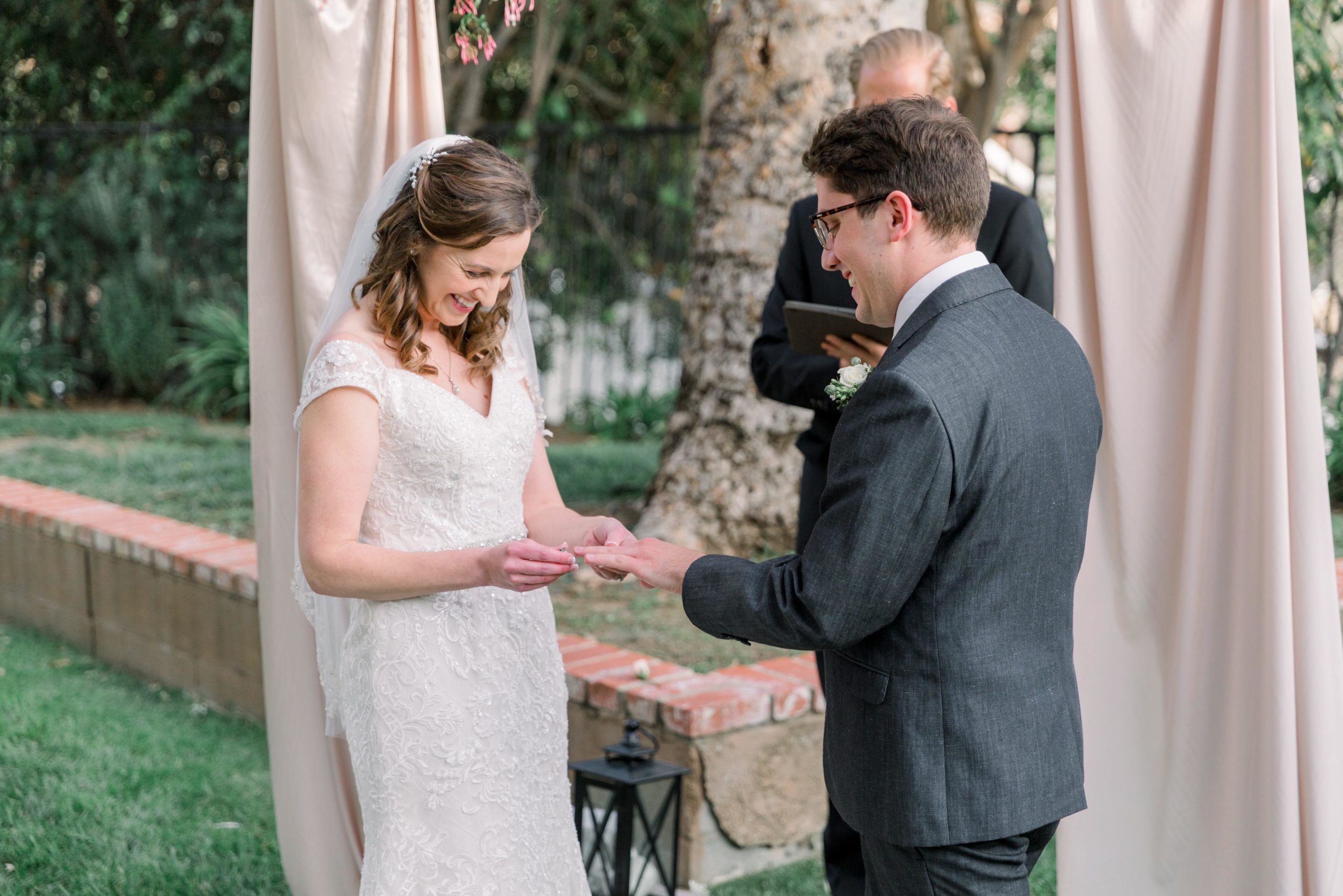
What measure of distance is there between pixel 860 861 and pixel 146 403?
362 inches

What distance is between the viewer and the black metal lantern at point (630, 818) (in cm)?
340

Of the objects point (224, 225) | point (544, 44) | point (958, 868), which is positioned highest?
point (544, 44)

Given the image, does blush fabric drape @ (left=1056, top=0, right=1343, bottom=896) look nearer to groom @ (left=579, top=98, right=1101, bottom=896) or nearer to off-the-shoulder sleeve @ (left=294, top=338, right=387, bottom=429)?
groom @ (left=579, top=98, right=1101, bottom=896)

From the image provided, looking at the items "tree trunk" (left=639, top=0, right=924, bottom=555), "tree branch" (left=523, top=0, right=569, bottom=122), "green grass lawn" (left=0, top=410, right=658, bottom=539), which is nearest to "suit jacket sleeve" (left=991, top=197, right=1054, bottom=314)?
"tree trunk" (left=639, top=0, right=924, bottom=555)

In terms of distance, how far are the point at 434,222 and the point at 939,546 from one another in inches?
48.5

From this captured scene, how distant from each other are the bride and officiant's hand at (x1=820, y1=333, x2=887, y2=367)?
0.82 meters

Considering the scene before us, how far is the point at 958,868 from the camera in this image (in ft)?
6.86

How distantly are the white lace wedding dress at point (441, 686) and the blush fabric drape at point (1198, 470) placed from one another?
1.26 metres

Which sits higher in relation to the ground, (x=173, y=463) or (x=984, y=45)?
(x=984, y=45)

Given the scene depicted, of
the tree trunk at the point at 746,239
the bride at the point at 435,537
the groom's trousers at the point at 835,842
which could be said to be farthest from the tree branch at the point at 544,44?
the bride at the point at 435,537

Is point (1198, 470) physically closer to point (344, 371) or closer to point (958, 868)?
point (958, 868)

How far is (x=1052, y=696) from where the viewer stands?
2137 mm

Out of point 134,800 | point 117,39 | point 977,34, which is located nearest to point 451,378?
point 134,800

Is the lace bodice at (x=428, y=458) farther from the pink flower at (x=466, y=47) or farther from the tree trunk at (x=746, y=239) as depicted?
the tree trunk at (x=746, y=239)
